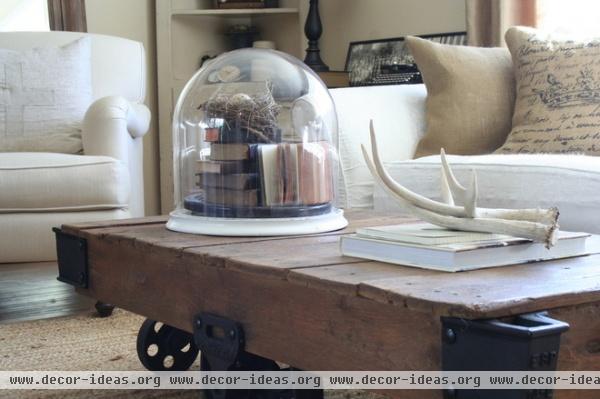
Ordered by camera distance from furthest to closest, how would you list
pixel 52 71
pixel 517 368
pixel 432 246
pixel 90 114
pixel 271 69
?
pixel 52 71 < pixel 90 114 < pixel 271 69 < pixel 432 246 < pixel 517 368

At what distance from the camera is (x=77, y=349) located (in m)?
1.83

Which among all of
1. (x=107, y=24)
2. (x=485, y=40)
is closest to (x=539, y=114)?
(x=485, y=40)

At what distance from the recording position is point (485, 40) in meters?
2.98

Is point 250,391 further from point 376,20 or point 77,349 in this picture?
point 376,20

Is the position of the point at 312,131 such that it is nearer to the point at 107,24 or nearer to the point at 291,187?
the point at 291,187

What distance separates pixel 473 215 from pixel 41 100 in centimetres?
215

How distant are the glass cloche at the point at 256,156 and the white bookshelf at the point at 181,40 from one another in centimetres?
256

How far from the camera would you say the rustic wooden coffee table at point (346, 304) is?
75cm

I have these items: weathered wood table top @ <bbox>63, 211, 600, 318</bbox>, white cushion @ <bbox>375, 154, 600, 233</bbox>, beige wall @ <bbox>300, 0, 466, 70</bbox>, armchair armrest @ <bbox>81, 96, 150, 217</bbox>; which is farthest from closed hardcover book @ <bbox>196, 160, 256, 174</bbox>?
beige wall @ <bbox>300, 0, 466, 70</bbox>

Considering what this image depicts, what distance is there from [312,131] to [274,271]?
0.61m

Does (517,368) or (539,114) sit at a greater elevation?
(539,114)

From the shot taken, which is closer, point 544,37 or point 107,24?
point 544,37

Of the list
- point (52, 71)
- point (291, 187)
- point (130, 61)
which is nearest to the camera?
point (291, 187)

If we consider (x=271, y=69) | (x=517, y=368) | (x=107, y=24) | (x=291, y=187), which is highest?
(x=107, y=24)
